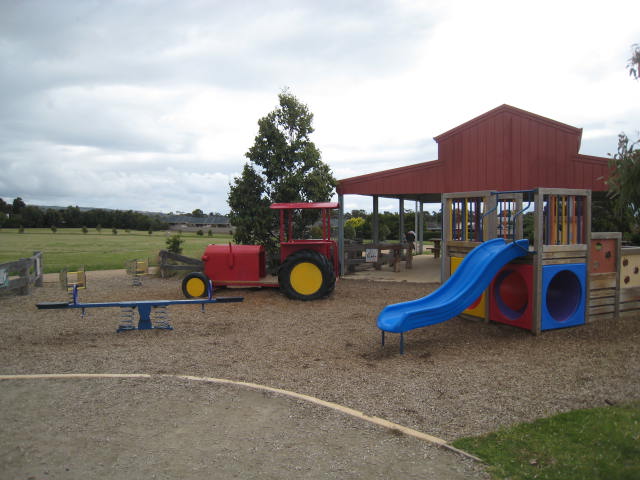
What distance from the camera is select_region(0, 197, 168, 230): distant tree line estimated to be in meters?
45.7

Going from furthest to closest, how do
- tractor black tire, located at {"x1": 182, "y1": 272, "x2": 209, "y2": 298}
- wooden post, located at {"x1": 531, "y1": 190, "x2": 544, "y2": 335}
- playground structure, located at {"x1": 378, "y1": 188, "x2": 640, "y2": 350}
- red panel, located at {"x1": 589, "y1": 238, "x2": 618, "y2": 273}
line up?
tractor black tire, located at {"x1": 182, "y1": 272, "x2": 209, "y2": 298}, red panel, located at {"x1": 589, "y1": 238, "x2": 618, "y2": 273}, wooden post, located at {"x1": 531, "y1": 190, "x2": 544, "y2": 335}, playground structure, located at {"x1": 378, "y1": 188, "x2": 640, "y2": 350}

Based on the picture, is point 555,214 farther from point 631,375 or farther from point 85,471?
point 85,471

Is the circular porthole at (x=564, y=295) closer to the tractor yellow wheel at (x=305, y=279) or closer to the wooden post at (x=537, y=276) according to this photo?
the wooden post at (x=537, y=276)

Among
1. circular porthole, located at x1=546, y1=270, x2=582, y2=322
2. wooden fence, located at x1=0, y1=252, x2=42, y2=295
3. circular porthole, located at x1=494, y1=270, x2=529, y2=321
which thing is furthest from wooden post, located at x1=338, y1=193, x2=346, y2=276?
wooden fence, located at x1=0, y1=252, x2=42, y2=295

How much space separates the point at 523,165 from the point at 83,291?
1267 cm

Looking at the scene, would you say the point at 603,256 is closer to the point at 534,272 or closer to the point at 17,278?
the point at 534,272

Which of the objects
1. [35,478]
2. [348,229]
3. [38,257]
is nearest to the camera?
[35,478]

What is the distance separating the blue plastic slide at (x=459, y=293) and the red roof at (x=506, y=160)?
19.4 ft

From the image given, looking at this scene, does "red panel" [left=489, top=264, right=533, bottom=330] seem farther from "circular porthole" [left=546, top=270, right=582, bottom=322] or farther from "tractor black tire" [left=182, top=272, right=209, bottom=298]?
"tractor black tire" [left=182, top=272, right=209, bottom=298]

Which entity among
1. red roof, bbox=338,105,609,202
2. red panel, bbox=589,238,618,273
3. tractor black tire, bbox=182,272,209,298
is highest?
red roof, bbox=338,105,609,202

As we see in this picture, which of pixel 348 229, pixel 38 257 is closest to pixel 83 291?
pixel 38 257

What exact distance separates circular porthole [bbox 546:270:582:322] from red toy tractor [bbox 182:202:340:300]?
14.8 ft

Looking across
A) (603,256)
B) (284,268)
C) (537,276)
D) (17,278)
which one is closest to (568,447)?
(537,276)

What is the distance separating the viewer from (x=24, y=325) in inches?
324
